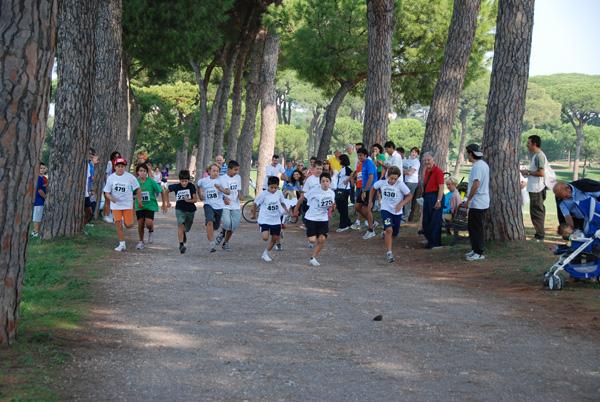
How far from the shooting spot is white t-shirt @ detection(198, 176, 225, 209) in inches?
493

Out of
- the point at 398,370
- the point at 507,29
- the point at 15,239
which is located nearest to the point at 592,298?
the point at 398,370

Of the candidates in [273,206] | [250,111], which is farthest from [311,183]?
[250,111]

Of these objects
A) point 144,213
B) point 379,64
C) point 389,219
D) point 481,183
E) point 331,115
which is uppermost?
point 379,64

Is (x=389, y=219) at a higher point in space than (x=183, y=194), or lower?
lower

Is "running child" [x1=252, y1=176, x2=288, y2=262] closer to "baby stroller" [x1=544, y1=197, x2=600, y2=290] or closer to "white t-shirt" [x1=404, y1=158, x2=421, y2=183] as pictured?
"baby stroller" [x1=544, y1=197, x2=600, y2=290]

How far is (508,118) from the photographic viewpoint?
11.7 meters

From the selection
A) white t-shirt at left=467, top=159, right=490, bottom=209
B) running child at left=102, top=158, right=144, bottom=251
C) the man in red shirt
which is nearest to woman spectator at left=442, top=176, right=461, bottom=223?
the man in red shirt

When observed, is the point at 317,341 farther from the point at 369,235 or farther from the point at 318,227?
the point at 369,235

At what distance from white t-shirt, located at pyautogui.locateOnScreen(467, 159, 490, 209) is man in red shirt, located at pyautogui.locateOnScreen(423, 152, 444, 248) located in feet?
4.25

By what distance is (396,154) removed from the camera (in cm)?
1641

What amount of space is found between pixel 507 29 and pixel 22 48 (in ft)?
29.5

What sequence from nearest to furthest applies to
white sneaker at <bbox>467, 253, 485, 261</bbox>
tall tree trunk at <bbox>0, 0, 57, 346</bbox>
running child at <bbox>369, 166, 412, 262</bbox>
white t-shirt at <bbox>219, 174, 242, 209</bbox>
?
tall tree trunk at <bbox>0, 0, 57, 346</bbox> → white sneaker at <bbox>467, 253, 485, 261</bbox> → running child at <bbox>369, 166, 412, 262</bbox> → white t-shirt at <bbox>219, 174, 242, 209</bbox>

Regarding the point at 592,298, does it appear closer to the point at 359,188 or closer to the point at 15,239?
the point at 15,239

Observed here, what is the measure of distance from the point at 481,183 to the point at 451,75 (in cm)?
510
